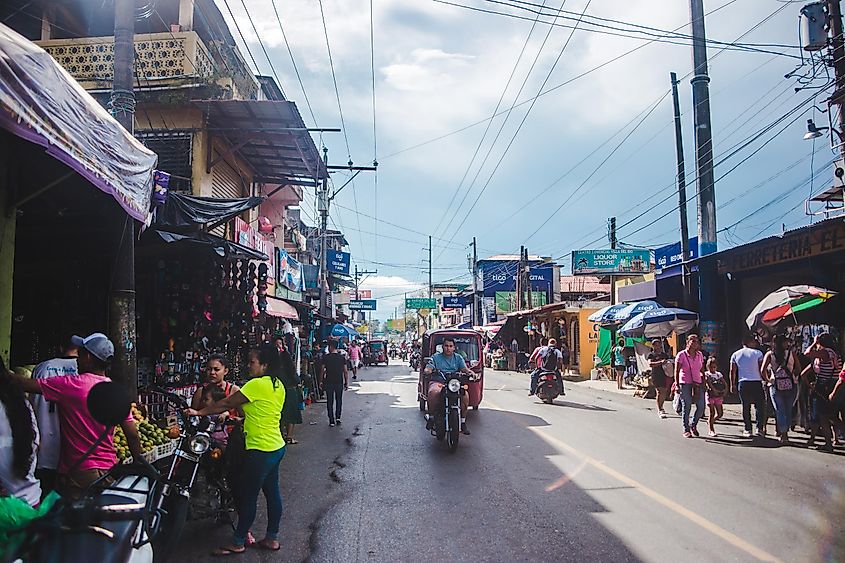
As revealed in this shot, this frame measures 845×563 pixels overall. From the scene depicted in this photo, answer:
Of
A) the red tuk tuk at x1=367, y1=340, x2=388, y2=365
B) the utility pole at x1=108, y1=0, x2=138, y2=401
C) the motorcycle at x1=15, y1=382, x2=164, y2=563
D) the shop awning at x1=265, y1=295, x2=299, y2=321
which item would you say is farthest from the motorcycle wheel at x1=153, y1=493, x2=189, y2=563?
the red tuk tuk at x1=367, y1=340, x2=388, y2=365

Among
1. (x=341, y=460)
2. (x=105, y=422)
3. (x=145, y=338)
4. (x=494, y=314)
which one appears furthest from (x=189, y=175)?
(x=494, y=314)

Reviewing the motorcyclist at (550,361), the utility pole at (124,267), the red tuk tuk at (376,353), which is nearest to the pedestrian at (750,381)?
the motorcyclist at (550,361)

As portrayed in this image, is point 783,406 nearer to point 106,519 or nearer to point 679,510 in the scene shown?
point 679,510

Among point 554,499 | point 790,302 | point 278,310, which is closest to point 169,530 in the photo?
point 554,499

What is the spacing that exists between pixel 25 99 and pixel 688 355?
10.7 m

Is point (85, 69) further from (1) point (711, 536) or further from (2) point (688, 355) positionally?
(1) point (711, 536)

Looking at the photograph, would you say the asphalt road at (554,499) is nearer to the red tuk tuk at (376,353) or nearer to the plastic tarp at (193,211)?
the plastic tarp at (193,211)

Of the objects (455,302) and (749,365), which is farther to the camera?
(455,302)

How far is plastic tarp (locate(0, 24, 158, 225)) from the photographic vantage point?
3.86 meters

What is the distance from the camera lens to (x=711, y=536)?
5555 millimetres

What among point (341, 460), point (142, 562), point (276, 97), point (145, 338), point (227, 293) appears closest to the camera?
point (142, 562)

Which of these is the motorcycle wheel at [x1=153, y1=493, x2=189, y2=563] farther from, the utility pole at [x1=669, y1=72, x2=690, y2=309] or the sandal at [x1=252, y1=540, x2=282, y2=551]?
the utility pole at [x1=669, y1=72, x2=690, y2=309]

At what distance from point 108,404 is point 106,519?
62 cm

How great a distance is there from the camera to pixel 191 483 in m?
5.22
